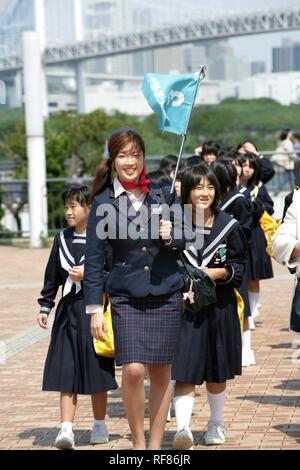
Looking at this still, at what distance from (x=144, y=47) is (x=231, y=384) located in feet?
300

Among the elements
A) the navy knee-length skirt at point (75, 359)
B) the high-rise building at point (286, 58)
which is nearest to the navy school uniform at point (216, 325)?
the navy knee-length skirt at point (75, 359)

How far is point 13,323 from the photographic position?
11.5 metres

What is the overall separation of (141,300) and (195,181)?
1.00 metres

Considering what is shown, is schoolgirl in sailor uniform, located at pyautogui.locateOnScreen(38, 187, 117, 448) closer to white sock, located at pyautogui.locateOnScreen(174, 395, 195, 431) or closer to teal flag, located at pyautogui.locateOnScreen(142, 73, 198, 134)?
white sock, located at pyautogui.locateOnScreen(174, 395, 195, 431)

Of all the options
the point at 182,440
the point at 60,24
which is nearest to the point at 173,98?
the point at 182,440

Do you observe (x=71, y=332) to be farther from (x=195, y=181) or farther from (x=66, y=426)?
(x=195, y=181)

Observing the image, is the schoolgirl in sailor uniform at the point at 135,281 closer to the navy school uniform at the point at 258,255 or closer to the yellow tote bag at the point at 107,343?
the yellow tote bag at the point at 107,343

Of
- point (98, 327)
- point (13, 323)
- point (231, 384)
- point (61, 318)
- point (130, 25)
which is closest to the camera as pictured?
point (98, 327)

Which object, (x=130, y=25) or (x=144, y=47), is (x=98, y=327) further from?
(x=130, y=25)

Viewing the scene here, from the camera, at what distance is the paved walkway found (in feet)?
21.4

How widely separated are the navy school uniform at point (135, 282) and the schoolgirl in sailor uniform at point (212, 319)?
62 centimetres

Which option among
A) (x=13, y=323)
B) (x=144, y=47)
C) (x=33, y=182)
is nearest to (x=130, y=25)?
(x=144, y=47)

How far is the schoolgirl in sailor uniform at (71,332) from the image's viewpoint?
6418mm

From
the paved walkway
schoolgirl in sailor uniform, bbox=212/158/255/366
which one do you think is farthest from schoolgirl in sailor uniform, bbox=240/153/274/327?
schoolgirl in sailor uniform, bbox=212/158/255/366
